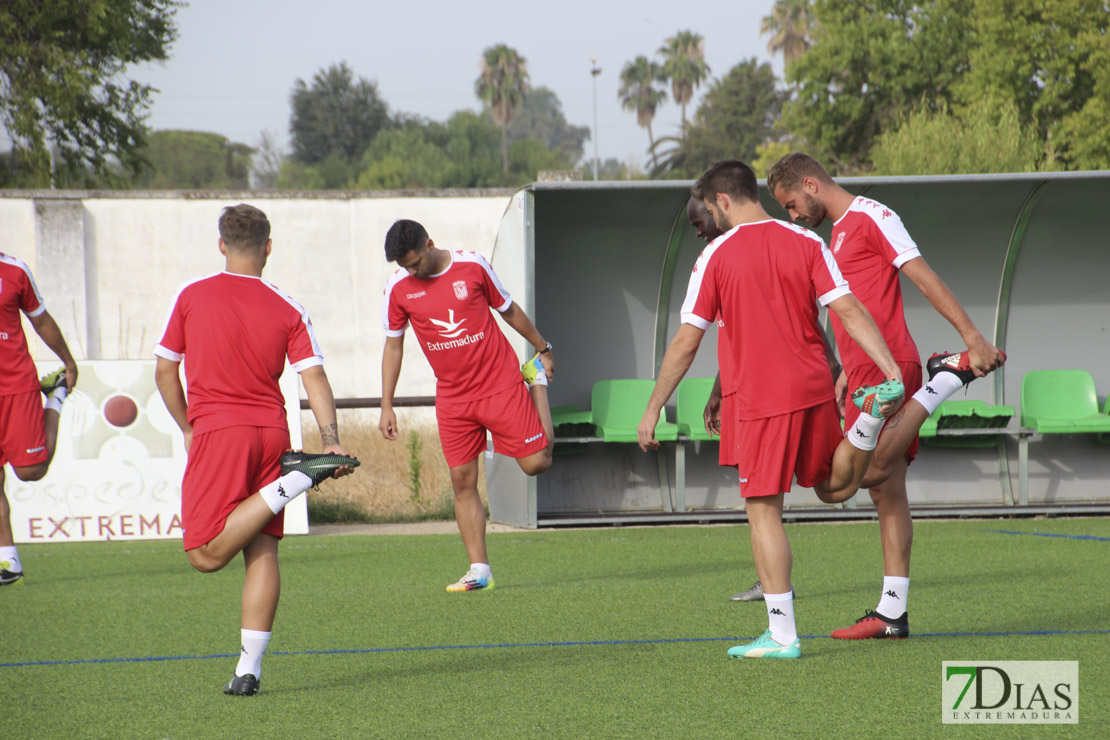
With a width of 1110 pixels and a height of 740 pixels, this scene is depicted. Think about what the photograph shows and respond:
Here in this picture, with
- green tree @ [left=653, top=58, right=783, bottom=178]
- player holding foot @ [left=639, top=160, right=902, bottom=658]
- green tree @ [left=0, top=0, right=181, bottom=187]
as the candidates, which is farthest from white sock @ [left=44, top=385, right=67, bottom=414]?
green tree @ [left=653, top=58, right=783, bottom=178]

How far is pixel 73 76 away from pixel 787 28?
41.0 metres

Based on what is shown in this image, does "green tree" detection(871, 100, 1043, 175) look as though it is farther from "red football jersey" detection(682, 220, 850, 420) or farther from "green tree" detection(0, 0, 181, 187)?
"red football jersey" detection(682, 220, 850, 420)

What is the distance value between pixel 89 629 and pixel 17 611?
34.6 inches

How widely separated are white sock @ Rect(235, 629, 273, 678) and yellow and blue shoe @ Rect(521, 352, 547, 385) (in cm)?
314

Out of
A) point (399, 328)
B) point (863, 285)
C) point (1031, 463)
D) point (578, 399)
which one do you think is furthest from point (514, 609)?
point (1031, 463)

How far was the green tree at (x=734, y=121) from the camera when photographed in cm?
5534

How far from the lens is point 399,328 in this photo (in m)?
6.75

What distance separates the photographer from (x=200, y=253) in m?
18.4

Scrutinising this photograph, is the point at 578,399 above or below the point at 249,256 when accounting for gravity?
below

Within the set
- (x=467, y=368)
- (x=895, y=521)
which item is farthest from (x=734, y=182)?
(x=467, y=368)

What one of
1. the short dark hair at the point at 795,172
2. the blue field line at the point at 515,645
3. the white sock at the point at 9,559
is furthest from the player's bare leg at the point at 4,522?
the short dark hair at the point at 795,172

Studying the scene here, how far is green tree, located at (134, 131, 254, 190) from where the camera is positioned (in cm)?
7969

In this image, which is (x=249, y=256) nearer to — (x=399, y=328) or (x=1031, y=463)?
(x=399, y=328)

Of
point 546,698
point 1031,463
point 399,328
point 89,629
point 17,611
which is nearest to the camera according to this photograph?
point 546,698
